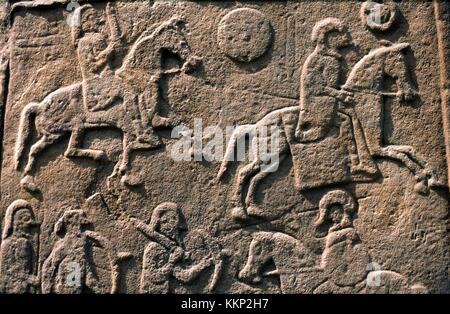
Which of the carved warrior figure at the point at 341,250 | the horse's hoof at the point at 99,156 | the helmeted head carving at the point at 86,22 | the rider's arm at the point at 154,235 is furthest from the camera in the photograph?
the helmeted head carving at the point at 86,22

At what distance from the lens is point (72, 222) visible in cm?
482

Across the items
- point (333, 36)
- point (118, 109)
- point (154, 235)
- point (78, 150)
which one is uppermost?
point (333, 36)

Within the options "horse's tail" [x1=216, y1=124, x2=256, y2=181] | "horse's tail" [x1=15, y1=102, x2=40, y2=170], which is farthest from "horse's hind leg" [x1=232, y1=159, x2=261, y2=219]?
"horse's tail" [x1=15, y1=102, x2=40, y2=170]

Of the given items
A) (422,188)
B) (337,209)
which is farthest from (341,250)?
(422,188)

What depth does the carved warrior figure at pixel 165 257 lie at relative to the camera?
472 cm

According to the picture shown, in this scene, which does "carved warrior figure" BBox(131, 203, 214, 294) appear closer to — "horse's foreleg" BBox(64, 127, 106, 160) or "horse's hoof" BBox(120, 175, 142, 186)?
"horse's hoof" BBox(120, 175, 142, 186)

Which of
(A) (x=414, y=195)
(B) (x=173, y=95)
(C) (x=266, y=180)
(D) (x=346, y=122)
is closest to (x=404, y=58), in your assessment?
(D) (x=346, y=122)

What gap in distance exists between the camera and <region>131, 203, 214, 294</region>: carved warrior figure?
15.5 ft

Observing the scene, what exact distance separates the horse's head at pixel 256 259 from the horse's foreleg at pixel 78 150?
46.5 inches

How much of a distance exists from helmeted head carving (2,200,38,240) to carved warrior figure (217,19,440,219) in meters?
1.30

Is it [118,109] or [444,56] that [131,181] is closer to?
[118,109]

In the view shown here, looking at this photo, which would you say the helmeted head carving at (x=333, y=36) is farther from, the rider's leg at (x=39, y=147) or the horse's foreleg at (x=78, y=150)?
the rider's leg at (x=39, y=147)

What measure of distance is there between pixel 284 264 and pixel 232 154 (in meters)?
0.80

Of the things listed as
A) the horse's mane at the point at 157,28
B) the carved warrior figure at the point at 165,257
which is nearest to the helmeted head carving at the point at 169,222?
the carved warrior figure at the point at 165,257
